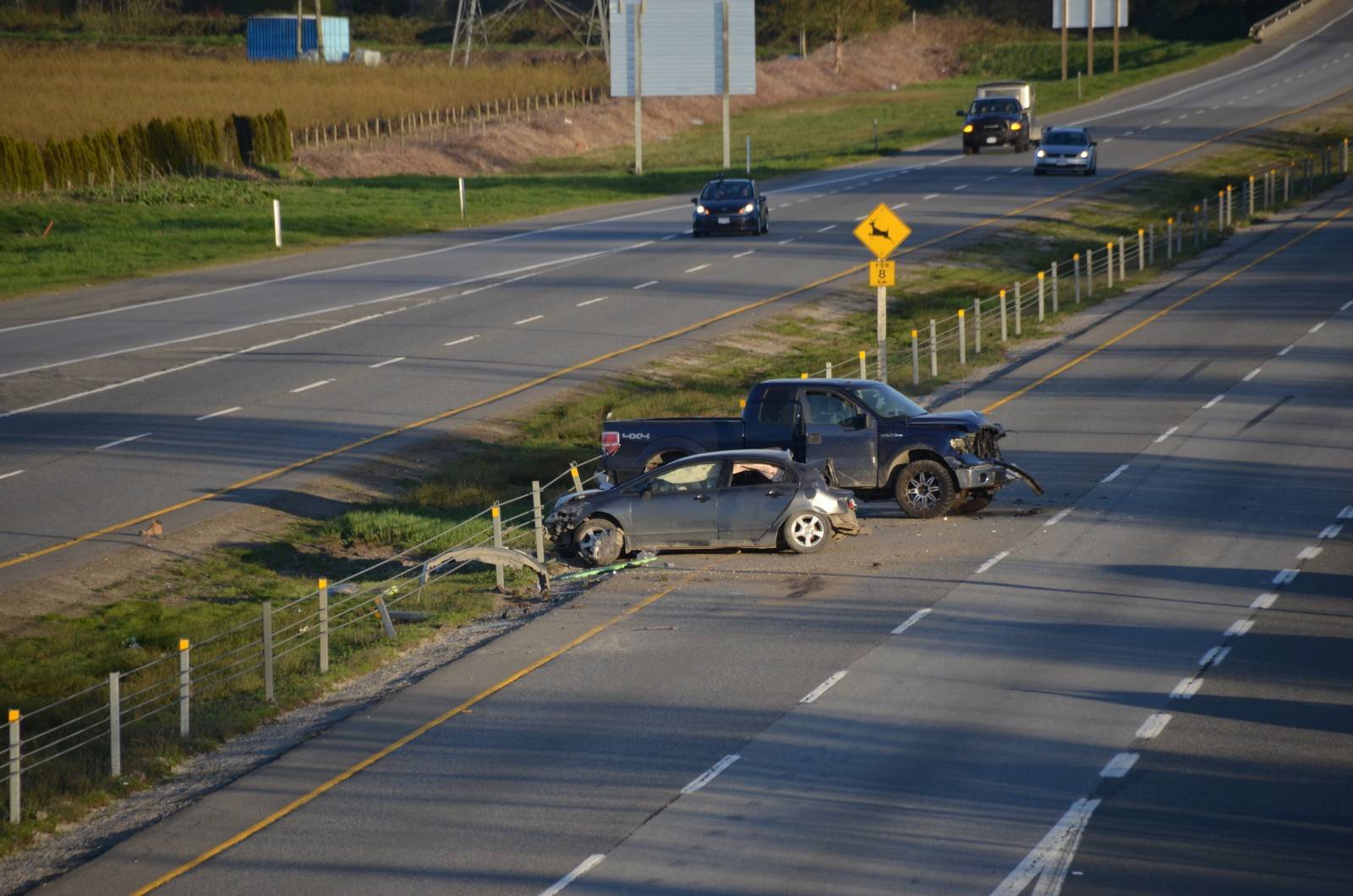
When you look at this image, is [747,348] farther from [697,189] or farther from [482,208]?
[697,189]

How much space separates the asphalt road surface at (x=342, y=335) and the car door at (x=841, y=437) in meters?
8.34

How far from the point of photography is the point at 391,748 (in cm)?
1440

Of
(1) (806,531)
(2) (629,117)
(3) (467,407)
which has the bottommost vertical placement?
(1) (806,531)

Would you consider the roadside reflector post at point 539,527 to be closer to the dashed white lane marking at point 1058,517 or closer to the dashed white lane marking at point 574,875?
the dashed white lane marking at point 1058,517

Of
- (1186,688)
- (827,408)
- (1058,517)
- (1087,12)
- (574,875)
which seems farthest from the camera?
(1087,12)

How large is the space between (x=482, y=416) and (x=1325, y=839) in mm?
20352

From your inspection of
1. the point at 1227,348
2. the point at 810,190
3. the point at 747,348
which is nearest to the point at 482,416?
the point at 747,348

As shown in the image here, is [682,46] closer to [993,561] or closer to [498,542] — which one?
[498,542]

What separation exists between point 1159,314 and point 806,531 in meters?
21.9

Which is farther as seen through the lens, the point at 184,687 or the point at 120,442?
the point at 120,442

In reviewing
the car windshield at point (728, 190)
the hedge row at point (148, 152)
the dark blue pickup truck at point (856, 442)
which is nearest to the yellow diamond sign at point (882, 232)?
the dark blue pickup truck at point (856, 442)

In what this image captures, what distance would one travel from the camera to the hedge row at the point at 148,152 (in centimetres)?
5606

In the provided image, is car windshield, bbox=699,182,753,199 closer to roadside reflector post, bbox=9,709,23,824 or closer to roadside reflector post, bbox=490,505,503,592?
roadside reflector post, bbox=490,505,503,592

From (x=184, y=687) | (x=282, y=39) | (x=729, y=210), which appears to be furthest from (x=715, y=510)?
(x=282, y=39)
